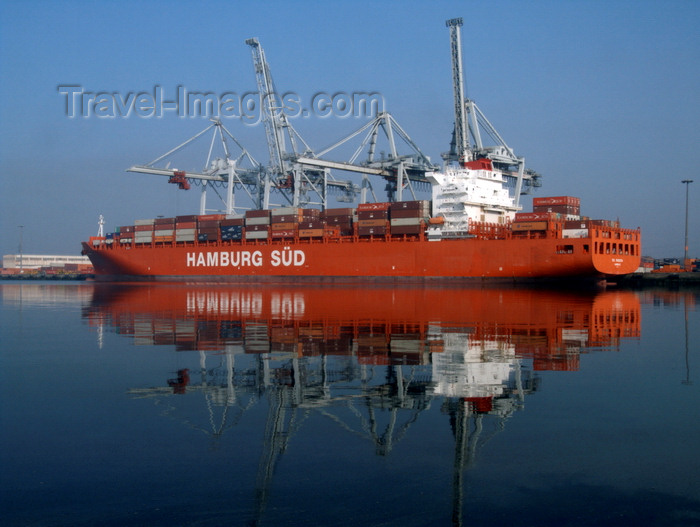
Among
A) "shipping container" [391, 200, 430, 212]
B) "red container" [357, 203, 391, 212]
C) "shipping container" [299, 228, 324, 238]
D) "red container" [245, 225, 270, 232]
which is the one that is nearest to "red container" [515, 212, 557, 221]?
"shipping container" [391, 200, 430, 212]

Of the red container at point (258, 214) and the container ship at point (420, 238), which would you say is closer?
the container ship at point (420, 238)

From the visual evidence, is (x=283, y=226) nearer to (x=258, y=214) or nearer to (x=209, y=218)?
(x=258, y=214)

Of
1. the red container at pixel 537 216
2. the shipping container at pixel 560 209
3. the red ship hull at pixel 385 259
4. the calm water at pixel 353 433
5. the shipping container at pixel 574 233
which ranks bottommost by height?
the calm water at pixel 353 433

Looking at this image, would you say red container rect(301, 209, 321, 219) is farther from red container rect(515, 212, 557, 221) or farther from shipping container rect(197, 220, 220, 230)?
red container rect(515, 212, 557, 221)

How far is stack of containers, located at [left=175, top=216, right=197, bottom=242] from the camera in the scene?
6066cm

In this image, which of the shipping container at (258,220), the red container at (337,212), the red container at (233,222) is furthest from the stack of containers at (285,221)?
the red container at (233,222)

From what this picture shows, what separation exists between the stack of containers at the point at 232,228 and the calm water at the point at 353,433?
44007 millimetres

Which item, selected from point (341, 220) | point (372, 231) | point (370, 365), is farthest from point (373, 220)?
point (370, 365)

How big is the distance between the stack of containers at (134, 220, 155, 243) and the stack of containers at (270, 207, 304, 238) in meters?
15.7

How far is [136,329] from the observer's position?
56.8 feet

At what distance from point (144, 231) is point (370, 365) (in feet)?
191

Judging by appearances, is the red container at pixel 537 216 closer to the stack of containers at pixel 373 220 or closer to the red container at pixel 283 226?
the stack of containers at pixel 373 220

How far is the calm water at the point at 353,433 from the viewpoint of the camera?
4.90 metres

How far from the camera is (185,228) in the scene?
61375mm
